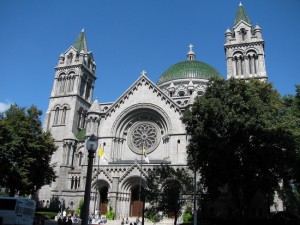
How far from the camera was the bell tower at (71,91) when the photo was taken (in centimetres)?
5456

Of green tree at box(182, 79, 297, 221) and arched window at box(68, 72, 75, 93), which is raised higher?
arched window at box(68, 72, 75, 93)

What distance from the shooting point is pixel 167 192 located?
28.8 meters

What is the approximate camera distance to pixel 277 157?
26.5 m

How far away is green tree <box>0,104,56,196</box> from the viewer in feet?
108

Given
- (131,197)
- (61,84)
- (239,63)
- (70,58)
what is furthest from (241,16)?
(131,197)

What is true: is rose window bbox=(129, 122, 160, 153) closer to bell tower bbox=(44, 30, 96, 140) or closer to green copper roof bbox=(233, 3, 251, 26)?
bell tower bbox=(44, 30, 96, 140)

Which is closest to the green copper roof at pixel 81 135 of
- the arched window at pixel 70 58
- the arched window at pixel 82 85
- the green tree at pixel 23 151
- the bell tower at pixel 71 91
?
the bell tower at pixel 71 91

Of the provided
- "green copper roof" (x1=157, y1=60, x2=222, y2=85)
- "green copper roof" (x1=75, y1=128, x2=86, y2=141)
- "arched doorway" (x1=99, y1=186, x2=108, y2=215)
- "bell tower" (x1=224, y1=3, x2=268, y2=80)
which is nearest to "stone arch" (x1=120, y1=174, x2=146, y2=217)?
"arched doorway" (x1=99, y1=186, x2=108, y2=215)

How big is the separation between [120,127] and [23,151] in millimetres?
15759

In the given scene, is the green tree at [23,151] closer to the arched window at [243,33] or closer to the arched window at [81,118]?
the arched window at [81,118]

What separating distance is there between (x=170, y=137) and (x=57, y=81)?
28787mm

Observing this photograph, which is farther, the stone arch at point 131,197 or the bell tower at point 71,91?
the bell tower at point 71,91

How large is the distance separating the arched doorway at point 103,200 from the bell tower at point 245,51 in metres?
27.2

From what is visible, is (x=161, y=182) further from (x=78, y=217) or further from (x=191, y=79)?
(x=191, y=79)
